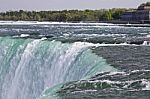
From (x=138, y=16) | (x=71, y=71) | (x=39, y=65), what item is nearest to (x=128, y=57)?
(x=71, y=71)

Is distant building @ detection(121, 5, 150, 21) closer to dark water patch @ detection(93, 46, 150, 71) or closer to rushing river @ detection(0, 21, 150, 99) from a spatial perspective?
rushing river @ detection(0, 21, 150, 99)

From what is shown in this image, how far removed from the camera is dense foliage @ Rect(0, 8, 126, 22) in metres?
139

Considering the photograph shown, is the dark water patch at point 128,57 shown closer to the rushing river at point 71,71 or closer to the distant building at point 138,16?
the rushing river at point 71,71

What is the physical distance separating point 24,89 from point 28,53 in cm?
244

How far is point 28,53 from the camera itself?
26219mm

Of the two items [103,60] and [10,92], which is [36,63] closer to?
[10,92]

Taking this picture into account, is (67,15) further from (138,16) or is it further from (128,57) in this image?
(128,57)

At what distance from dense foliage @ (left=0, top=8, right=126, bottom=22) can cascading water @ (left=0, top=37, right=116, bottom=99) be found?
106 meters

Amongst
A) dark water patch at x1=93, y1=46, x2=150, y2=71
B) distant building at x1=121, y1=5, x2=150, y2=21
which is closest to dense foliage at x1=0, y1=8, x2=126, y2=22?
distant building at x1=121, y1=5, x2=150, y2=21

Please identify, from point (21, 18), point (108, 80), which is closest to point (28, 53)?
point (108, 80)

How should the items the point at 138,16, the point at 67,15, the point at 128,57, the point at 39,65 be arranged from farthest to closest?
Result: the point at 67,15 < the point at 138,16 < the point at 39,65 < the point at 128,57

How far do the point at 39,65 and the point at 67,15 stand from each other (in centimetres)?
13454

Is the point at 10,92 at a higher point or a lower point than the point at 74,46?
lower

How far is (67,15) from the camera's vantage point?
15825 cm
